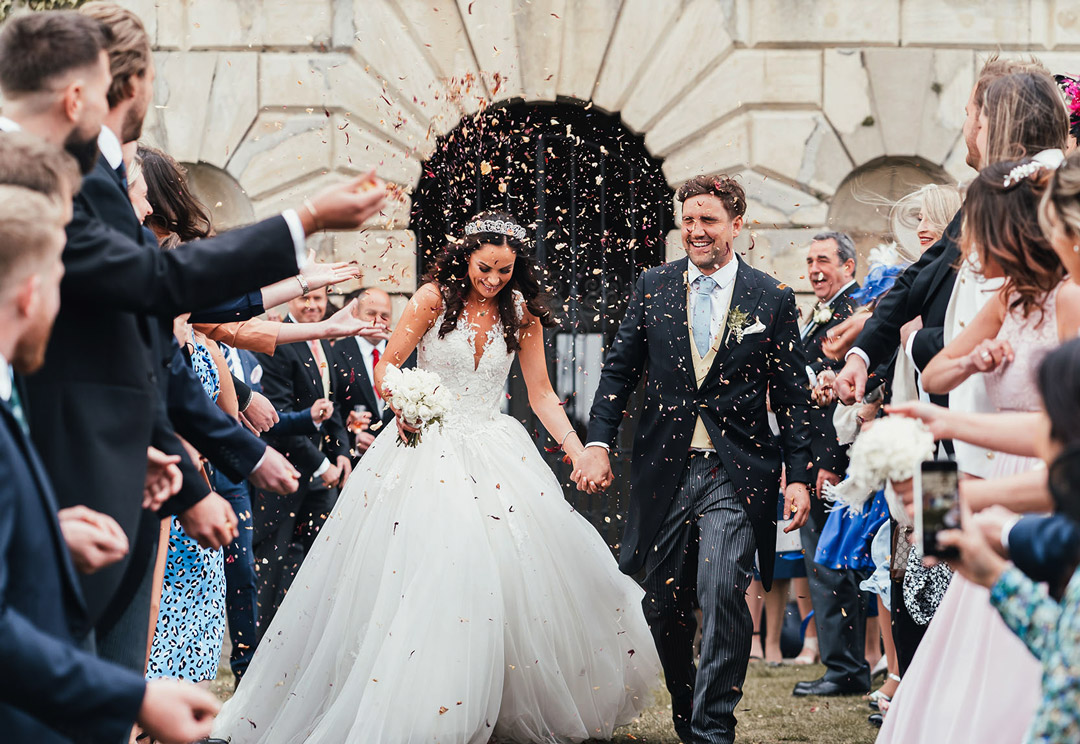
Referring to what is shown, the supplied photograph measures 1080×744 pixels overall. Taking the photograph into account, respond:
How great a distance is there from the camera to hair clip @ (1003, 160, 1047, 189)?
367cm

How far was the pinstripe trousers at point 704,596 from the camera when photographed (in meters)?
5.25

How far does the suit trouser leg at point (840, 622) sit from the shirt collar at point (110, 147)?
17.2ft

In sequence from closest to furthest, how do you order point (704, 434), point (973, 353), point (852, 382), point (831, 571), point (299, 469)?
point (973, 353)
point (852, 382)
point (704, 434)
point (831, 571)
point (299, 469)

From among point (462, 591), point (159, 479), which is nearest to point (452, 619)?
point (462, 591)

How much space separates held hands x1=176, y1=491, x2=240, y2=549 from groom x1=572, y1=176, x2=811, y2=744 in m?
2.60

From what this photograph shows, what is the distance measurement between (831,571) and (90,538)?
220 inches

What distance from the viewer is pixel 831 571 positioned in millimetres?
7422

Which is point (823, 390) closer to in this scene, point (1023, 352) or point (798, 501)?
point (798, 501)

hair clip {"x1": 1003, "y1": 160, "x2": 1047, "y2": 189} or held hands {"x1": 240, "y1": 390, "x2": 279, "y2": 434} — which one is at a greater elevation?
hair clip {"x1": 1003, "y1": 160, "x2": 1047, "y2": 189}

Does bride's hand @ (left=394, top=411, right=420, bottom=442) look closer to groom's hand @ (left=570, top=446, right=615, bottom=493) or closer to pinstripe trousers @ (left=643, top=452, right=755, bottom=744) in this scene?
groom's hand @ (left=570, top=446, right=615, bottom=493)

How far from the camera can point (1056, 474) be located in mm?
2223

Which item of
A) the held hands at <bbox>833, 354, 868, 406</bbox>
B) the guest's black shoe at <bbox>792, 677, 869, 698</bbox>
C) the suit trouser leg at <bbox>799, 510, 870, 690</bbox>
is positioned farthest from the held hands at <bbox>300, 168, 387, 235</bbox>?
the suit trouser leg at <bbox>799, 510, 870, 690</bbox>

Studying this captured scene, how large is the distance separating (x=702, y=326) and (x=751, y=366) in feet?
0.94

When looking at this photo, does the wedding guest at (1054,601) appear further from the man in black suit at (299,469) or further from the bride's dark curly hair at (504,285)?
the man in black suit at (299,469)
